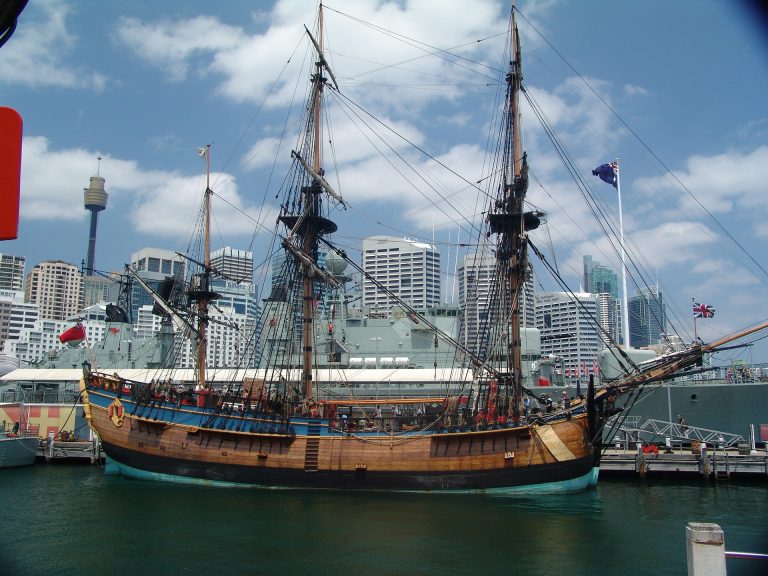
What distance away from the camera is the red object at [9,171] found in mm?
3174

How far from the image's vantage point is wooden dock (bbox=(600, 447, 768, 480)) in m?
33.1

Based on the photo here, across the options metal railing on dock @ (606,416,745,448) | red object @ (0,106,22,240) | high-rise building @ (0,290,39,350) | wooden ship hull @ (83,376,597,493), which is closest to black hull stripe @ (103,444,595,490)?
wooden ship hull @ (83,376,597,493)

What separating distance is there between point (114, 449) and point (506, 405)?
22.5 m

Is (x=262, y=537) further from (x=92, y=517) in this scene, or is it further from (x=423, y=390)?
(x=423, y=390)

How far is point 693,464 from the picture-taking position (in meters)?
34.0

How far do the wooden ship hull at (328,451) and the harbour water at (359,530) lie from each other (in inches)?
40.7

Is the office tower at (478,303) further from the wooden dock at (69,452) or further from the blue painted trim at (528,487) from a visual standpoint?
the wooden dock at (69,452)

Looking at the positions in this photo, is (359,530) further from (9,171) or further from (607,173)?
(607,173)

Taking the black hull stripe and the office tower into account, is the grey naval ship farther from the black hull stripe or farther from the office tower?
the black hull stripe

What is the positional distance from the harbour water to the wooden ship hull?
1.03 meters


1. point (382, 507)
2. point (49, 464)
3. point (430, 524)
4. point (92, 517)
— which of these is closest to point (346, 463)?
point (382, 507)

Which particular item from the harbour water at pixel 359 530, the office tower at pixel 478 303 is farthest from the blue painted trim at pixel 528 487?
the office tower at pixel 478 303

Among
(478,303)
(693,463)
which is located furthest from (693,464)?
(478,303)

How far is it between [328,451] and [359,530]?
938cm
